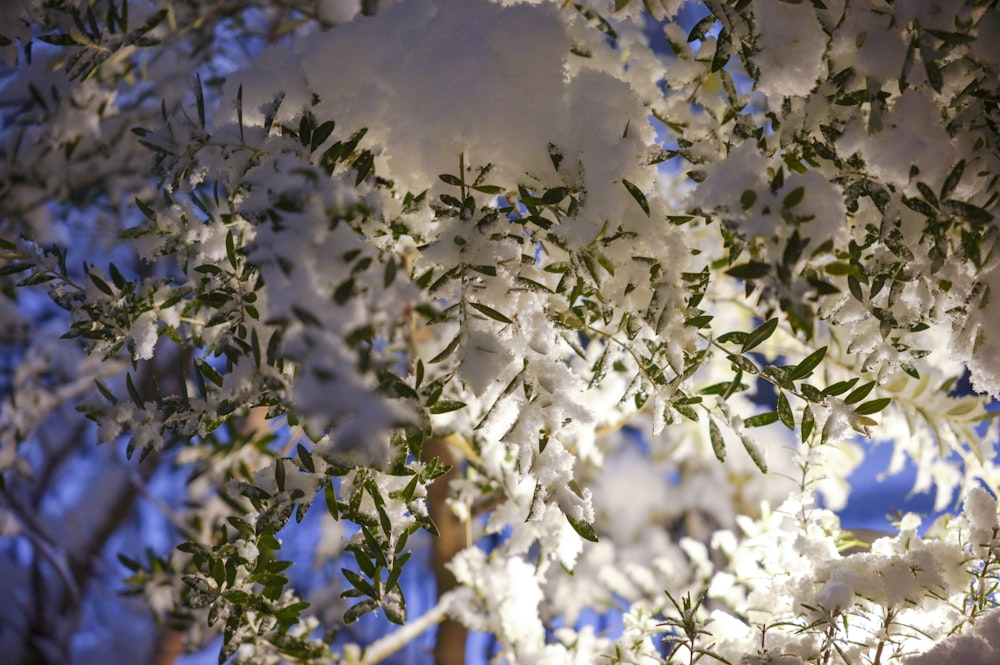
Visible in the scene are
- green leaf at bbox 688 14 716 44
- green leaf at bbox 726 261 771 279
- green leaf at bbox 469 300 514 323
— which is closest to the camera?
green leaf at bbox 726 261 771 279

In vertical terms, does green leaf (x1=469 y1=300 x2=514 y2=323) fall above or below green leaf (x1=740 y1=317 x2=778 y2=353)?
above

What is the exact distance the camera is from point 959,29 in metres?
0.50

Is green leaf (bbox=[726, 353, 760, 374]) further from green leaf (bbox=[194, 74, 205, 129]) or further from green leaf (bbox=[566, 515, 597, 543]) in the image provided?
green leaf (bbox=[194, 74, 205, 129])

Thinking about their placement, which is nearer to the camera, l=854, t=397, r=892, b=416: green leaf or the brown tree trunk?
l=854, t=397, r=892, b=416: green leaf

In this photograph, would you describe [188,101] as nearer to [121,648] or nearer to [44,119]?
[44,119]

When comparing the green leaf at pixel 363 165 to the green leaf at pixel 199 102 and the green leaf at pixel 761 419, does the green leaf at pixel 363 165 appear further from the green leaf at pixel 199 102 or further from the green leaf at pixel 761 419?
the green leaf at pixel 761 419

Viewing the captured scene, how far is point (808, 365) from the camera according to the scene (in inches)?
23.1

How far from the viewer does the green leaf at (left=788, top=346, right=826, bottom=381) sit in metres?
0.59

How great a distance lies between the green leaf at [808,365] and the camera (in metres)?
0.59

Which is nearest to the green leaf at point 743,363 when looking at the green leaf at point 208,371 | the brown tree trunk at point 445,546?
the green leaf at point 208,371

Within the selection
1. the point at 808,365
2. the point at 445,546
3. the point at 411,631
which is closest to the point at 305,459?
the point at 808,365

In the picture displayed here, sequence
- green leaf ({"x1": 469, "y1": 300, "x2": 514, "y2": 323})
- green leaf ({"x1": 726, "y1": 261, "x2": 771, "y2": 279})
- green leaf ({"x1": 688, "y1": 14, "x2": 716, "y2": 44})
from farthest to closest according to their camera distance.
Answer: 1. green leaf ({"x1": 688, "y1": 14, "x2": 716, "y2": 44})
2. green leaf ({"x1": 469, "y1": 300, "x2": 514, "y2": 323})
3. green leaf ({"x1": 726, "y1": 261, "x2": 771, "y2": 279})

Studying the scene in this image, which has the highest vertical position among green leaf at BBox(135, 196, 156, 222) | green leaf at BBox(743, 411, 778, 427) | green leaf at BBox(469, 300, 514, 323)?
green leaf at BBox(135, 196, 156, 222)

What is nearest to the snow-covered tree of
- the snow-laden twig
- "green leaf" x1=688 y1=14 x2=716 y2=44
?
"green leaf" x1=688 y1=14 x2=716 y2=44
